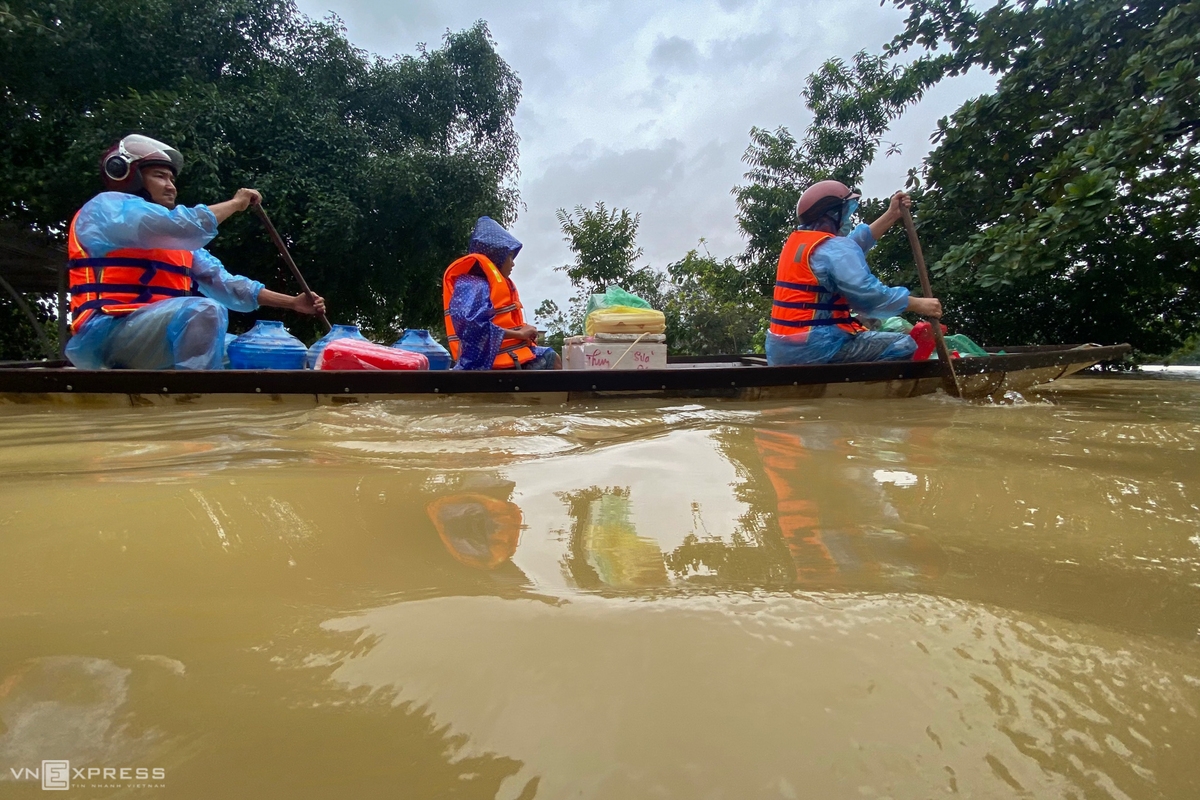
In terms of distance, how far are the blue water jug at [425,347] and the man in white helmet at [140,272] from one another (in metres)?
1.22

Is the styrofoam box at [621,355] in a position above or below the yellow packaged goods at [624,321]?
below

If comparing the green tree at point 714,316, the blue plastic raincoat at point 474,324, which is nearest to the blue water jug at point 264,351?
the blue plastic raincoat at point 474,324

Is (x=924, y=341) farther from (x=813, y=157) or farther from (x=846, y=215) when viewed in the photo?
(x=813, y=157)

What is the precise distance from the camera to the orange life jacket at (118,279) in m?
3.73

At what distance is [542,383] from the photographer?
396 centimetres

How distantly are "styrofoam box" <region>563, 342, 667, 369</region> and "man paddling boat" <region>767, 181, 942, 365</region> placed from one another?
2.91ft

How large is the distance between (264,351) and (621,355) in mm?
2343

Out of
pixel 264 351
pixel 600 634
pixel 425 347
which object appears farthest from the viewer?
pixel 425 347

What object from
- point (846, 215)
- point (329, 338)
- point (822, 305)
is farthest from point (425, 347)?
point (846, 215)

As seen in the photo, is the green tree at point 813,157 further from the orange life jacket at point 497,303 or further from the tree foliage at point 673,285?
the orange life jacket at point 497,303

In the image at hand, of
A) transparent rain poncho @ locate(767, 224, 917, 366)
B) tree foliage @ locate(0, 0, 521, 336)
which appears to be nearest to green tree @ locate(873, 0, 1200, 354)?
transparent rain poncho @ locate(767, 224, 917, 366)

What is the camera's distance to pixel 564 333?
13.3 meters

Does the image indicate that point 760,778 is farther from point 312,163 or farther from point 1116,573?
point 312,163

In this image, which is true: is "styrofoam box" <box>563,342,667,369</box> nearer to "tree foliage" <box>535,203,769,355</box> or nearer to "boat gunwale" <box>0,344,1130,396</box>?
"boat gunwale" <box>0,344,1130,396</box>
